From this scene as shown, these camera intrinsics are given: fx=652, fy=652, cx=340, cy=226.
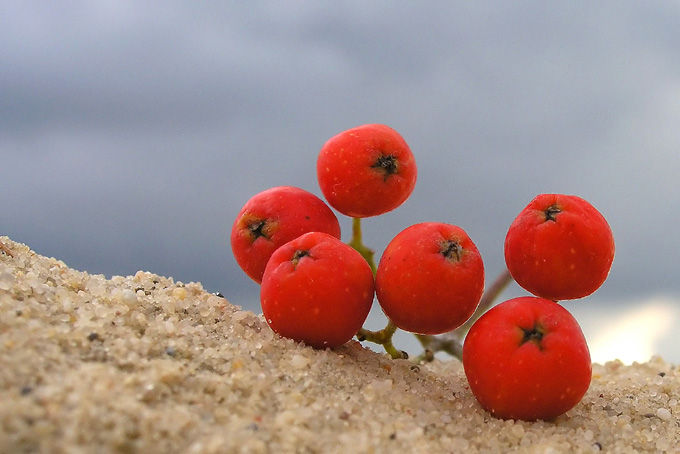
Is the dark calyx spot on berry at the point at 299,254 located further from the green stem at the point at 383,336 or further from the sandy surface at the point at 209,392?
the green stem at the point at 383,336

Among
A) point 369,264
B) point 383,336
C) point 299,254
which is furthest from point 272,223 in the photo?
point 383,336

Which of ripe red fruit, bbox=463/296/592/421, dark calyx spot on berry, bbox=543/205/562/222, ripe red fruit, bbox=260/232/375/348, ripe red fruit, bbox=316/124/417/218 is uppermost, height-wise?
ripe red fruit, bbox=316/124/417/218

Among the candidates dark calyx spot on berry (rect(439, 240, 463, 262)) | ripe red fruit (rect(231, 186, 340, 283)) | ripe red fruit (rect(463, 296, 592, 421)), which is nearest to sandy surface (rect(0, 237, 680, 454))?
ripe red fruit (rect(463, 296, 592, 421))

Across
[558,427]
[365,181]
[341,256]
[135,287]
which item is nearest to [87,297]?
[135,287]

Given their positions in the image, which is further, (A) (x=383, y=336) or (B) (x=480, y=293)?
(A) (x=383, y=336)

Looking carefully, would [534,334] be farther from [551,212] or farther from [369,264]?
[369,264]

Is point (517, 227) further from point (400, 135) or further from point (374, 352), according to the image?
point (374, 352)

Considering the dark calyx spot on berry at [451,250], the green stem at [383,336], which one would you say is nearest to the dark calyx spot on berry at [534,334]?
the dark calyx spot on berry at [451,250]

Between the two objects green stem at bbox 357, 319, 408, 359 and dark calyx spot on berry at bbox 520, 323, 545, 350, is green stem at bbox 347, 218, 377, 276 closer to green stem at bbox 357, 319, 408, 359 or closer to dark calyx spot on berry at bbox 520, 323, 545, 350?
green stem at bbox 357, 319, 408, 359
